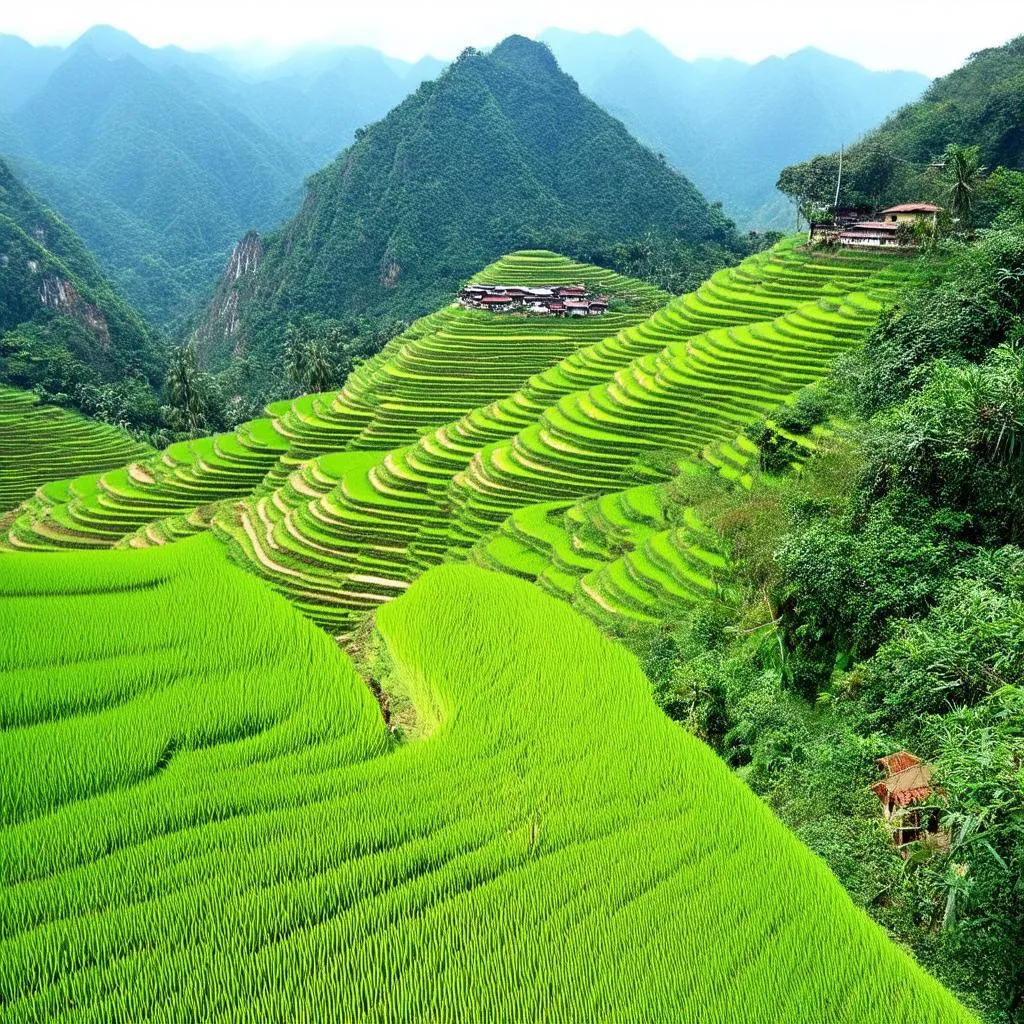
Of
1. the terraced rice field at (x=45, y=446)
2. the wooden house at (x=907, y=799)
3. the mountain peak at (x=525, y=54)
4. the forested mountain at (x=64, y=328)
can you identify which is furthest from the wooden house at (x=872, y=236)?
the mountain peak at (x=525, y=54)

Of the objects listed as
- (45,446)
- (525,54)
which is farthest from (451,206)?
(45,446)

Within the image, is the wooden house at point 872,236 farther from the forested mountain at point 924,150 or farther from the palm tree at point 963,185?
the forested mountain at point 924,150

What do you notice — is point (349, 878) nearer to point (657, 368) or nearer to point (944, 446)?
point (944, 446)

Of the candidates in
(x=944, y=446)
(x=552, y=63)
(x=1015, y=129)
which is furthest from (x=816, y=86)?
(x=944, y=446)

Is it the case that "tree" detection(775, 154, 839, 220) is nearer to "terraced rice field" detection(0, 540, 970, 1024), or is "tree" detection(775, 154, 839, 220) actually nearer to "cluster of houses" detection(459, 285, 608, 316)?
"cluster of houses" detection(459, 285, 608, 316)

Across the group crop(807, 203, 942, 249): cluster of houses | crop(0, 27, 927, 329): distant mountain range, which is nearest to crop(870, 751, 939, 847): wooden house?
crop(807, 203, 942, 249): cluster of houses
